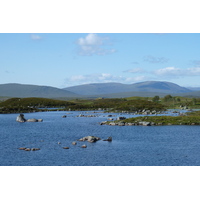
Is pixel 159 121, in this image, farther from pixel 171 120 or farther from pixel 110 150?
pixel 110 150

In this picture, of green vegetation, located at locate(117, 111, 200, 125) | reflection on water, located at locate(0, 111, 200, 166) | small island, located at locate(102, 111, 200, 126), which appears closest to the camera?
reflection on water, located at locate(0, 111, 200, 166)

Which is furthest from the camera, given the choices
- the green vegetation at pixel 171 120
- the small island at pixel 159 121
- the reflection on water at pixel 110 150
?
the small island at pixel 159 121

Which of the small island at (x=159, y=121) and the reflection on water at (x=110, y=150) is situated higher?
the small island at (x=159, y=121)

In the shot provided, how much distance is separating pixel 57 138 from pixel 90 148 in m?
16.7

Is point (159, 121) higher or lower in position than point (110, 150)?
higher

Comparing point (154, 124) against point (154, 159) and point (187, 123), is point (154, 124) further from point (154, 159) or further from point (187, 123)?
point (154, 159)

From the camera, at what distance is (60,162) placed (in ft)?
163

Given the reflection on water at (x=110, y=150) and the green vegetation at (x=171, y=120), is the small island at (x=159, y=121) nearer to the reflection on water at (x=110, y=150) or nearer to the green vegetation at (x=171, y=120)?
the green vegetation at (x=171, y=120)

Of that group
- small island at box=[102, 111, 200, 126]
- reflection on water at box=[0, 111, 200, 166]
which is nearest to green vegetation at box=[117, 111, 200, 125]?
small island at box=[102, 111, 200, 126]

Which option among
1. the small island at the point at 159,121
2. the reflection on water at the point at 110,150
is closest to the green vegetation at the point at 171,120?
the small island at the point at 159,121

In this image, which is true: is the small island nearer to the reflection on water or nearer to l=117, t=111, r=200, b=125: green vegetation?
l=117, t=111, r=200, b=125: green vegetation

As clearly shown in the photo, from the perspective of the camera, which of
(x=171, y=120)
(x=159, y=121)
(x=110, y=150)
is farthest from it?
(x=171, y=120)

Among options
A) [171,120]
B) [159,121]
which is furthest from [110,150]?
[171,120]

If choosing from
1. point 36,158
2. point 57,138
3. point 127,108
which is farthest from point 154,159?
point 127,108
